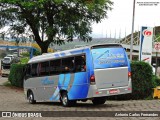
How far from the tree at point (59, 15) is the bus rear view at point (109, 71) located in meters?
19.5

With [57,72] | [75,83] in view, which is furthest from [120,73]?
[57,72]

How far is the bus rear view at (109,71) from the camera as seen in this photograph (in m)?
18.2

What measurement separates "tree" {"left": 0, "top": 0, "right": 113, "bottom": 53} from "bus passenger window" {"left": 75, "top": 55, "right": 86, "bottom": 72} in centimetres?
1909

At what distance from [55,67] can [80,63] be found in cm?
280

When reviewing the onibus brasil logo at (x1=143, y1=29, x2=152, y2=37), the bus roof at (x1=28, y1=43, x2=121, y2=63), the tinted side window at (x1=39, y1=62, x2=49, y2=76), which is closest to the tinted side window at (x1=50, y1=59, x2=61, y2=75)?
the bus roof at (x1=28, y1=43, x2=121, y2=63)

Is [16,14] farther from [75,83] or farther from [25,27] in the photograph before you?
[75,83]

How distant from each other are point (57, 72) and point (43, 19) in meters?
19.3

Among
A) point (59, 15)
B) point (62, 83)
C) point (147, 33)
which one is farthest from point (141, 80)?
point (59, 15)

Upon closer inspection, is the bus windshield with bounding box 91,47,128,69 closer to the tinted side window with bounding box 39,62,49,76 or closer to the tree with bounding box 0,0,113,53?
the tinted side window with bounding box 39,62,49,76

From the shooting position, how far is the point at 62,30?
39.2m

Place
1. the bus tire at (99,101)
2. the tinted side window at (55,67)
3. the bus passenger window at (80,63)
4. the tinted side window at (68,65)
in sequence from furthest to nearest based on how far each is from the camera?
the tinted side window at (55,67), the bus tire at (99,101), the tinted side window at (68,65), the bus passenger window at (80,63)

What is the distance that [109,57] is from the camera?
18.7m

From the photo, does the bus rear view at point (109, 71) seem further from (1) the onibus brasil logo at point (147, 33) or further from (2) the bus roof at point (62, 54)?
(1) the onibus brasil logo at point (147, 33)

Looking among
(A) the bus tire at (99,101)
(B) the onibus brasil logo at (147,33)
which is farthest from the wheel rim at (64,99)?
(B) the onibus brasil logo at (147,33)
